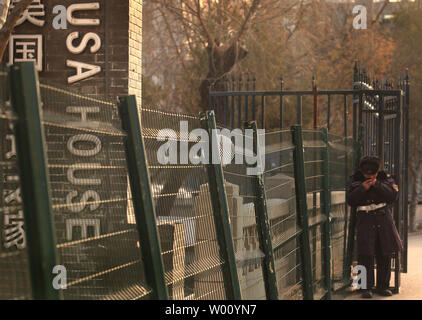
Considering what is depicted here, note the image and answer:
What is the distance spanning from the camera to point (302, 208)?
278 inches

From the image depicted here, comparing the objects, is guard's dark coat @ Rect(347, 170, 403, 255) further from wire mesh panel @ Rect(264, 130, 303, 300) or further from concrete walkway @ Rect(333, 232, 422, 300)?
wire mesh panel @ Rect(264, 130, 303, 300)

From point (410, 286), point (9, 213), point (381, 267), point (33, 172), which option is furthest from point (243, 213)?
point (410, 286)

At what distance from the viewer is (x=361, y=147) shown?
36.3 ft

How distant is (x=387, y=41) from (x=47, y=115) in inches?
1105

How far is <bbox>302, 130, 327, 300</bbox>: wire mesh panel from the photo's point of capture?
775 centimetres

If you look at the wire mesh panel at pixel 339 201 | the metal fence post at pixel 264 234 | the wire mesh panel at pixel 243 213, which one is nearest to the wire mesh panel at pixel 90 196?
the wire mesh panel at pixel 243 213

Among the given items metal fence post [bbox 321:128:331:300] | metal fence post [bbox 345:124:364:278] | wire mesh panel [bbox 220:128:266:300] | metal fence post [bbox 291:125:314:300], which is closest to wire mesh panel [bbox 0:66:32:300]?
wire mesh panel [bbox 220:128:266:300]

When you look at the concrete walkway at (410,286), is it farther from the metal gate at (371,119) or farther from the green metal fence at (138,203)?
the green metal fence at (138,203)

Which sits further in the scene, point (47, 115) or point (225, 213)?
point (225, 213)

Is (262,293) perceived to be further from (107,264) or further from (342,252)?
(342,252)

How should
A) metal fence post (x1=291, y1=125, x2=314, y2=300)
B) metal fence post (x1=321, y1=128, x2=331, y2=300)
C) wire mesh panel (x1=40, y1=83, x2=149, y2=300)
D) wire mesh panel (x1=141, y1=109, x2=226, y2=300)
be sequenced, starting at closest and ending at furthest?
wire mesh panel (x1=40, y1=83, x2=149, y2=300), wire mesh panel (x1=141, y1=109, x2=226, y2=300), metal fence post (x1=291, y1=125, x2=314, y2=300), metal fence post (x1=321, y1=128, x2=331, y2=300)

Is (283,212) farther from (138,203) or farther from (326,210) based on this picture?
(138,203)

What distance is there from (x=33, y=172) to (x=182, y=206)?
5.28 ft
